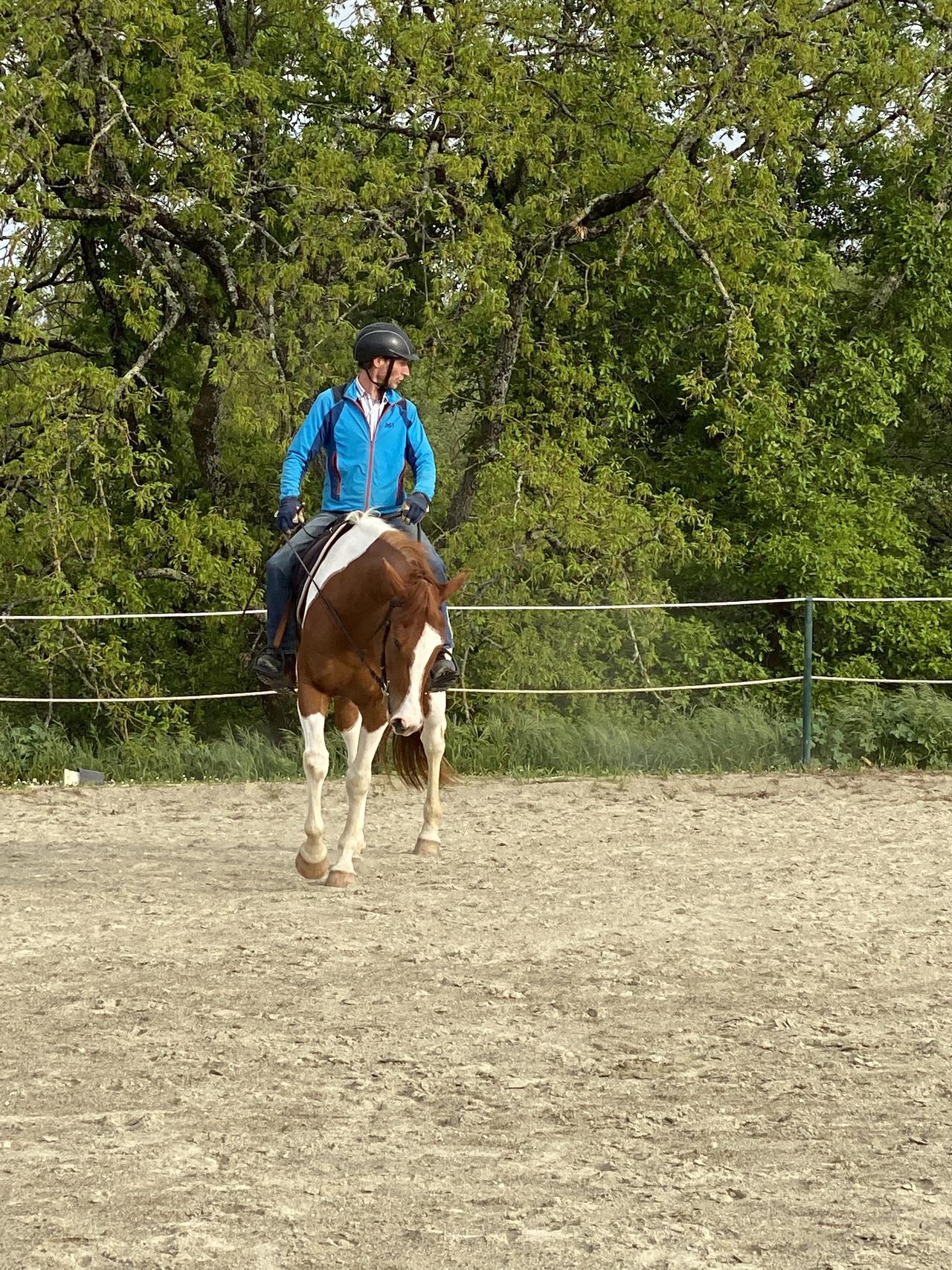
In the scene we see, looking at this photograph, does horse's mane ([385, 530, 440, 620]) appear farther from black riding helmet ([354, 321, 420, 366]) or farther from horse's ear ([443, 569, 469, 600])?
black riding helmet ([354, 321, 420, 366])

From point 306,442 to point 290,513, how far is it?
0.42 meters

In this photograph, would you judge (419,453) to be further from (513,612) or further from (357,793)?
→ (513,612)

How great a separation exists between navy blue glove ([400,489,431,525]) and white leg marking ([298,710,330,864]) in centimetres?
113

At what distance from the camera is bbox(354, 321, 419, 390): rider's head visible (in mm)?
8211

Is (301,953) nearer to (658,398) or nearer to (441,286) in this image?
(441,286)

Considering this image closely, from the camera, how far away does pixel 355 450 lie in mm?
8391

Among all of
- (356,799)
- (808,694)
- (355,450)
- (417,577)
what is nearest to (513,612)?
(808,694)

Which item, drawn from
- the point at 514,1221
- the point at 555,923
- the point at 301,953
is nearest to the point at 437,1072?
the point at 514,1221

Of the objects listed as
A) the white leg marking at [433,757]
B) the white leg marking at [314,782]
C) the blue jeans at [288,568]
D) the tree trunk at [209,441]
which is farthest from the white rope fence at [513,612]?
the white leg marking at [314,782]

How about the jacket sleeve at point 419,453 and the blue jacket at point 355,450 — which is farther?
the jacket sleeve at point 419,453

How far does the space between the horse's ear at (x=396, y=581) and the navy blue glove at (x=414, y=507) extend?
0.82m

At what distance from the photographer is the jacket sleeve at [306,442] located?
8383mm

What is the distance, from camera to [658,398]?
20109mm

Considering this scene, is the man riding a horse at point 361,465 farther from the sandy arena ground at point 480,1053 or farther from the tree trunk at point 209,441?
the tree trunk at point 209,441
